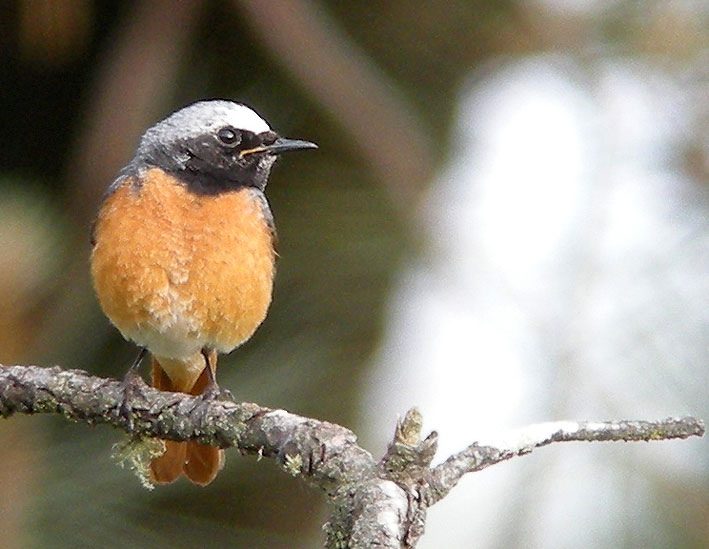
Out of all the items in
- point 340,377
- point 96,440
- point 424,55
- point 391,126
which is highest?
Result: point 424,55

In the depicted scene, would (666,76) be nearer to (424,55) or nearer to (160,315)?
(424,55)

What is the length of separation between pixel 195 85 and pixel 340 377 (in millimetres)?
1418

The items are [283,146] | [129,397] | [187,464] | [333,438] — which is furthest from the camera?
[283,146]

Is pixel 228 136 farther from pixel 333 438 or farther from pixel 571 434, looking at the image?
pixel 571 434

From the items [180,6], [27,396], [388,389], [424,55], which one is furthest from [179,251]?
[424,55]

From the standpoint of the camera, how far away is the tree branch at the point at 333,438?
209cm

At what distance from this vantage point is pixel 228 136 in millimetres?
4039

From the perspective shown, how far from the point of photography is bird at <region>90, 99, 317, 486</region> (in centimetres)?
361

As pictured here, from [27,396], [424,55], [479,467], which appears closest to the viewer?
[479,467]

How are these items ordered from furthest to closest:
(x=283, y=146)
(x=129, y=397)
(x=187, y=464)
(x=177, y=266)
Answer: (x=283, y=146), (x=187, y=464), (x=177, y=266), (x=129, y=397)

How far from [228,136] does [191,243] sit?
1.84 ft

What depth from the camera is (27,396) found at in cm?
296

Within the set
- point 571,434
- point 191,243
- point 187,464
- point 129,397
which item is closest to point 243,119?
point 191,243

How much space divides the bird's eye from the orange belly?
28cm
